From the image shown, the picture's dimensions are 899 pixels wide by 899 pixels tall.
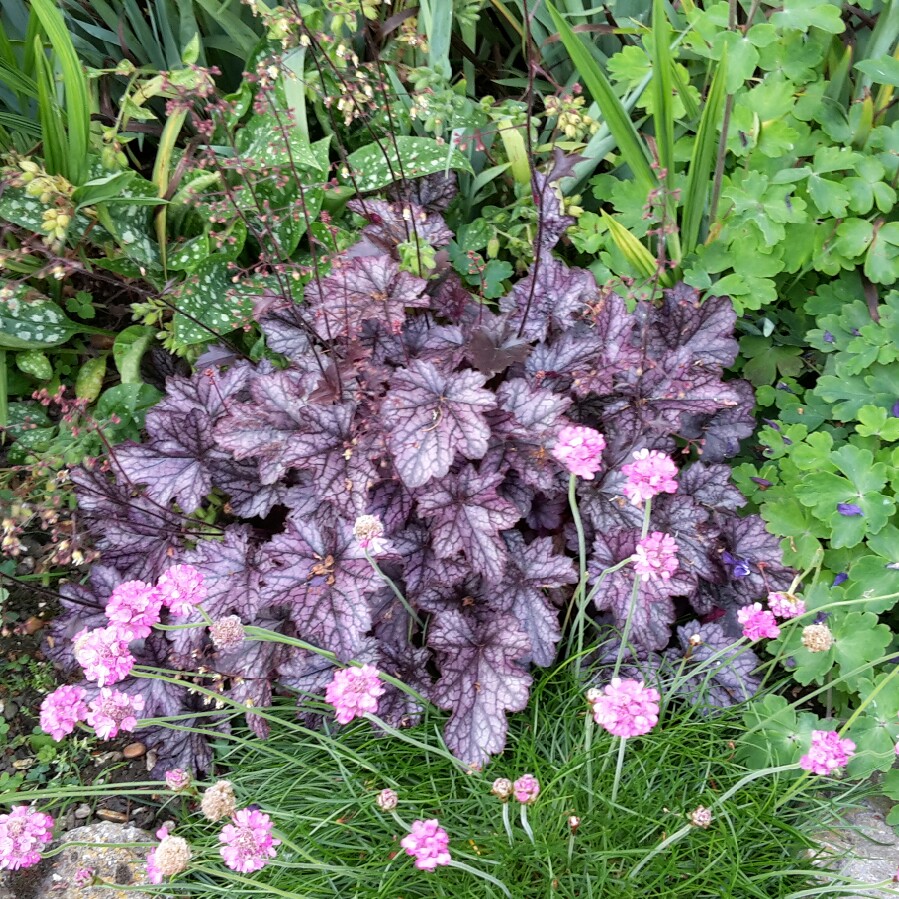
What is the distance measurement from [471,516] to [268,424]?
51 cm

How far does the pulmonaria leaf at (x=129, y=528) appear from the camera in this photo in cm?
190

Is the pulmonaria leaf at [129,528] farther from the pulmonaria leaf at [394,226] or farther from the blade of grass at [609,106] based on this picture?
the blade of grass at [609,106]

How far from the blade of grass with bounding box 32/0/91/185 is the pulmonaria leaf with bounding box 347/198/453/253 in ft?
2.35

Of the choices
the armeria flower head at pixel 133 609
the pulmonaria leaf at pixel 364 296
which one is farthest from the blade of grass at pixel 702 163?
the armeria flower head at pixel 133 609

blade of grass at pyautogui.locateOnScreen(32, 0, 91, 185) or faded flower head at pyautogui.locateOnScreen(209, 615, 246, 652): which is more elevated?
blade of grass at pyautogui.locateOnScreen(32, 0, 91, 185)

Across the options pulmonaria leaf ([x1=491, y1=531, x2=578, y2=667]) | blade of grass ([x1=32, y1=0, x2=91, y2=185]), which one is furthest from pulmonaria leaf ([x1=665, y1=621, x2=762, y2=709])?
blade of grass ([x1=32, y1=0, x2=91, y2=185])

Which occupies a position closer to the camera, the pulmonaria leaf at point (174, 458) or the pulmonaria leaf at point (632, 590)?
the pulmonaria leaf at point (632, 590)

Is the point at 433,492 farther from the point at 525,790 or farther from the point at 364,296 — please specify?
the point at 525,790

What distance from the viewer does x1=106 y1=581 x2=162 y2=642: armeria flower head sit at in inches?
48.9

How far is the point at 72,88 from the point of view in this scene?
2.03 meters

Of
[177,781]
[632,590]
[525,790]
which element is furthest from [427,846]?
[632,590]

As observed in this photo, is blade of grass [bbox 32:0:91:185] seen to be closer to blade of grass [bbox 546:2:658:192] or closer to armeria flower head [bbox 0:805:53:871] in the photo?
blade of grass [bbox 546:2:658:192]

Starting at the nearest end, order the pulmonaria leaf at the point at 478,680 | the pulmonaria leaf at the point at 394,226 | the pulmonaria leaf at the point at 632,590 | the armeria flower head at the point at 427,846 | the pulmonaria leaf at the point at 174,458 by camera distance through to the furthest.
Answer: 1. the armeria flower head at the point at 427,846
2. the pulmonaria leaf at the point at 478,680
3. the pulmonaria leaf at the point at 632,590
4. the pulmonaria leaf at the point at 174,458
5. the pulmonaria leaf at the point at 394,226

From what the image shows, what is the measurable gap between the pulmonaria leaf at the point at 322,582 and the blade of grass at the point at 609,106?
3.89ft
